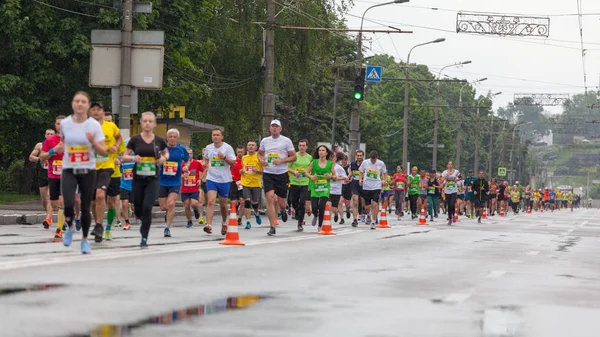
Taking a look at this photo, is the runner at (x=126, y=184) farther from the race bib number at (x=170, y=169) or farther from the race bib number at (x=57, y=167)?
the race bib number at (x=57, y=167)

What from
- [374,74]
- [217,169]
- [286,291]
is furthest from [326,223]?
[374,74]

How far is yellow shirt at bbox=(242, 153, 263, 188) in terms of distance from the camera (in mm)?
22344

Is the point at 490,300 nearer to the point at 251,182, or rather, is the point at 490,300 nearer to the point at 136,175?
the point at 136,175

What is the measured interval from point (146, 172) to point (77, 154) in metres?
1.93

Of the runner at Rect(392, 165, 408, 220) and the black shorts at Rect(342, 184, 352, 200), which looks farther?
the runner at Rect(392, 165, 408, 220)

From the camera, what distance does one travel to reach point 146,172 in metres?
14.7

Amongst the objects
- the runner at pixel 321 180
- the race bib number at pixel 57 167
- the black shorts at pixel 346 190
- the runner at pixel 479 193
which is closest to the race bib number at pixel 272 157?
the runner at pixel 321 180

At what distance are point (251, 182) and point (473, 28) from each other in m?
34.0

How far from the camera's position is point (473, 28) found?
54.4 meters

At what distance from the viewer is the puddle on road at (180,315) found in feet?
22.6

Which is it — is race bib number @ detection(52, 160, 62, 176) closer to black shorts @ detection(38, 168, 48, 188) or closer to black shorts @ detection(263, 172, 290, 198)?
black shorts @ detection(38, 168, 48, 188)

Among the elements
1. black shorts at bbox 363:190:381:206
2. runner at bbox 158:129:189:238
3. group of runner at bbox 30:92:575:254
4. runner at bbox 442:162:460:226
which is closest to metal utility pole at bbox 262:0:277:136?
group of runner at bbox 30:92:575:254

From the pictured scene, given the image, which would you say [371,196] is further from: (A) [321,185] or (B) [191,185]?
(B) [191,185]

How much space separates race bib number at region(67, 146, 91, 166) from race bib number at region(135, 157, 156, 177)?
6.22ft
